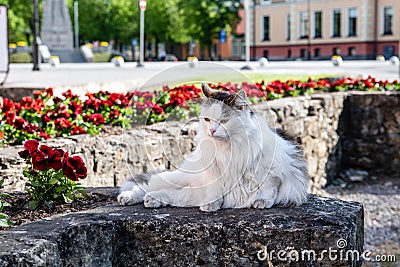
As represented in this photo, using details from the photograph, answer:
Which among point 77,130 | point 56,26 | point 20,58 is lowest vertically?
point 77,130

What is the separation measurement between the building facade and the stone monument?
19.6 metres

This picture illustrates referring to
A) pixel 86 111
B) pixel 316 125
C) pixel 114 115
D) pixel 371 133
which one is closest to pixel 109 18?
pixel 371 133

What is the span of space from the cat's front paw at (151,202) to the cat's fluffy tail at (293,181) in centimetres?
70

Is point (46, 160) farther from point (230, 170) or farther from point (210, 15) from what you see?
point (210, 15)

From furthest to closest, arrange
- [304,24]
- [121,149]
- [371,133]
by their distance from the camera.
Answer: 1. [304,24]
2. [371,133]
3. [121,149]

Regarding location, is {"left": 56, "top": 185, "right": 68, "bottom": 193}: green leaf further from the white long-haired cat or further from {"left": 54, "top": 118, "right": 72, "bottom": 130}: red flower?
{"left": 54, "top": 118, "right": 72, "bottom": 130}: red flower

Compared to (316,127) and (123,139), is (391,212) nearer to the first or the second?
(316,127)

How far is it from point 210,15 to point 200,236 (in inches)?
1997

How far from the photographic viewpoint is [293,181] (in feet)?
13.4

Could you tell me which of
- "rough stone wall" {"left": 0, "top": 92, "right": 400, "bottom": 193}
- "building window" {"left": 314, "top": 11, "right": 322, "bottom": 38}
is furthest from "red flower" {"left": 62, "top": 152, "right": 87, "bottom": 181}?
"building window" {"left": 314, "top": 11, "right": 322, "bottom": 38}

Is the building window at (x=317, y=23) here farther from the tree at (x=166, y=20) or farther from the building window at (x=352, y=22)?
the tree at (x=166, y=20)

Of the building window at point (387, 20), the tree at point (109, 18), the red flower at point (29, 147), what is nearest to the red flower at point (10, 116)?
the red flower at point (29, 147)

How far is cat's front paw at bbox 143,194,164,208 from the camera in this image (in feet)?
13.1

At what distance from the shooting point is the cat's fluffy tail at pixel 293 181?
402cm
